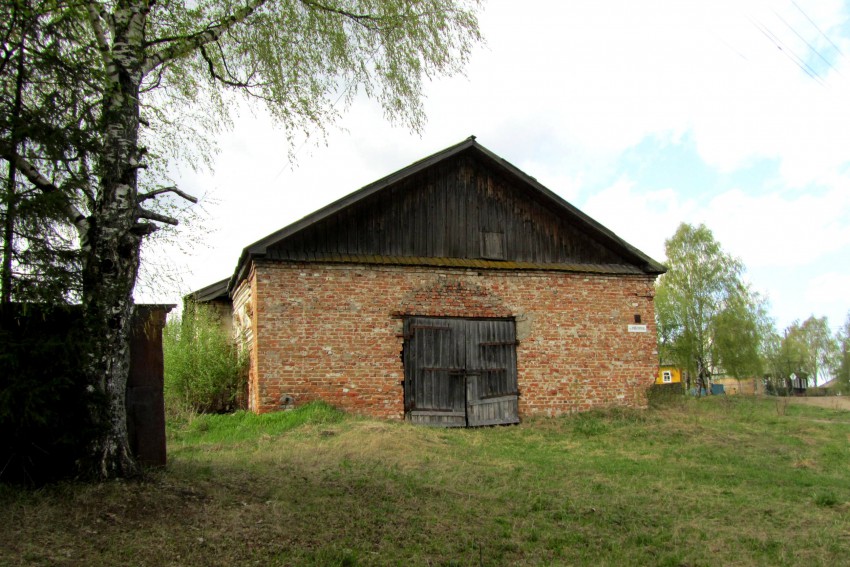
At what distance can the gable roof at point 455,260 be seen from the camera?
13.4 meters

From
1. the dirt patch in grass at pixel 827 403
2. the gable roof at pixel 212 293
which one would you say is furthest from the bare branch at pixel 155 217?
the dirt patch in grass at pixel 827 403

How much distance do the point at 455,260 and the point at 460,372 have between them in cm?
244

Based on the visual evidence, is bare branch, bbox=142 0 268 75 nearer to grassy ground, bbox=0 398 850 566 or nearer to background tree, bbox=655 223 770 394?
grassy ground, bbox=0 398 850 566

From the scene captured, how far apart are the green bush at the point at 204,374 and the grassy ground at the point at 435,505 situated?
3.17m

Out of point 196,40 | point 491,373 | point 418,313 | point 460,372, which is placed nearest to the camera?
point 196,40

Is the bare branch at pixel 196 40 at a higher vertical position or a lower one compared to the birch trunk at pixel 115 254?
higher

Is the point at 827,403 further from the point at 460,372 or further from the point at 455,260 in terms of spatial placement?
the point at 455,260

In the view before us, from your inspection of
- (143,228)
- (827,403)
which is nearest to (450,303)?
(143,228)

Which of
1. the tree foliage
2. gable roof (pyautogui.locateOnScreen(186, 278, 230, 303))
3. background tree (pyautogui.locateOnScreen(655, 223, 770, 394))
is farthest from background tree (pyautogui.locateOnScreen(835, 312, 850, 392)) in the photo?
gable roof (pyautogui.locateOnScreen(186, 278, 230, 303))

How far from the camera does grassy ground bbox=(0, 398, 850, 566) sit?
219 inches

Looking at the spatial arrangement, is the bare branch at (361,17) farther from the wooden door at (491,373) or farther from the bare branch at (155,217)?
the wooden door at (491,373)

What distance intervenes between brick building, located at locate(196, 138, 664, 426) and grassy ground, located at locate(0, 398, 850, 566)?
1.70 meters

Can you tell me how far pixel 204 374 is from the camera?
15242 millimetres

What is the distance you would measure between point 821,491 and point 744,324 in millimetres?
24770
